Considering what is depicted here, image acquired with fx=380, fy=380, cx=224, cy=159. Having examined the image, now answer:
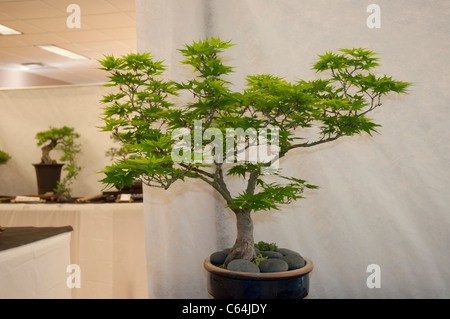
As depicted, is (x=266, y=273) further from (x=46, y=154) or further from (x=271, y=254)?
(x=46, y=154)

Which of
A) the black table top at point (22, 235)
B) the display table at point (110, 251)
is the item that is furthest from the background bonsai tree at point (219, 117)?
the display table at point (110, 251)

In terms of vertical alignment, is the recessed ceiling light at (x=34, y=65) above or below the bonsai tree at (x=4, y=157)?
above

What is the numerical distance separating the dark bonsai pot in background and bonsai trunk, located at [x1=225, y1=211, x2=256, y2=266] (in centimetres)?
181

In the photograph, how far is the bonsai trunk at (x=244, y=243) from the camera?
3.90 feet

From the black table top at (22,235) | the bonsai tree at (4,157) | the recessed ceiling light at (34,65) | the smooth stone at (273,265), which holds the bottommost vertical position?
the smooth stone at (273,265)

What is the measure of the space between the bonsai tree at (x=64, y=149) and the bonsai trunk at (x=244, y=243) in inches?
66.4

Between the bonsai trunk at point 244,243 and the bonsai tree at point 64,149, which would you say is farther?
the bonsai tree at point 64,149

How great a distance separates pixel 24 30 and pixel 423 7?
4078mm

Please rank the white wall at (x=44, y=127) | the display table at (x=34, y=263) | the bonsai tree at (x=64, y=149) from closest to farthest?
1. the display table at (x=34, y=263)
2. the bonsai tree at (x=64, y=149)
3. the white wall at (x=44, y=127)

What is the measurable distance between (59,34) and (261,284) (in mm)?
4275

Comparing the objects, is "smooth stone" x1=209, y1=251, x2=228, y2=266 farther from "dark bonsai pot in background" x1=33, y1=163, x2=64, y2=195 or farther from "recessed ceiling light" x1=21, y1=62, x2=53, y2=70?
"recessed ceiling light" x1=21, y1=62, x2=53, y2=70

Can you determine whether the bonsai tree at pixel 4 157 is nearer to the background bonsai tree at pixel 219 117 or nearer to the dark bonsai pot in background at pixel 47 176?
the dark bonsai pot in background at pixel 47 176

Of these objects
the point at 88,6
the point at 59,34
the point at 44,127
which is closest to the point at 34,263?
the point at 44,127

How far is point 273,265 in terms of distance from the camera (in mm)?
1115
